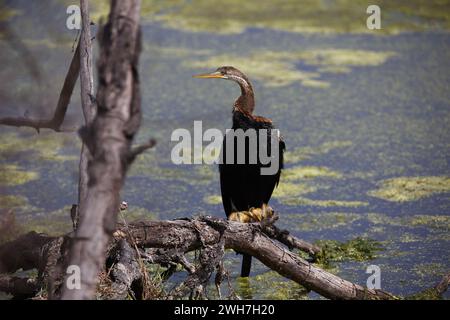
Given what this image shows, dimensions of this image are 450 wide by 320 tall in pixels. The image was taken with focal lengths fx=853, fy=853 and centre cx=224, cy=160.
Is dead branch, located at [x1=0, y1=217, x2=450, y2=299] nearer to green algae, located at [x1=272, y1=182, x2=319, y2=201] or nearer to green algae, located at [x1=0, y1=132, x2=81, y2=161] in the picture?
green algae, located at [x1=272, y1=182, x2=319, y2=201]

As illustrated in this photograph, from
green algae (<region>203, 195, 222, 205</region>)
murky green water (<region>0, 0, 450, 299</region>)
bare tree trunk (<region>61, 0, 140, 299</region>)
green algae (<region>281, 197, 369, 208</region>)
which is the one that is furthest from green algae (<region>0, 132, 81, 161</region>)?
bare tree trunk (<region>61, 0, 140, 299</region>)

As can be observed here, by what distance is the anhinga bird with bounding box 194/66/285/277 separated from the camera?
15.1ft

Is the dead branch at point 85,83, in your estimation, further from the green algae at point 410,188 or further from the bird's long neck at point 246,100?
the green algae at point 410,188

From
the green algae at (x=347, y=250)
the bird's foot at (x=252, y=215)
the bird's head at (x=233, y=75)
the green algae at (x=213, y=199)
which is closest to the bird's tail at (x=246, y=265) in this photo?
the bird's foot at (x=252, y=215)

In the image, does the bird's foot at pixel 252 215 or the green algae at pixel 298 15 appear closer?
the bird's foot at pixel 252 215

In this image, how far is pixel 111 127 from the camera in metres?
2.44

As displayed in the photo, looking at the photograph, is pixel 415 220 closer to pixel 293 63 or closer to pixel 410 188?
pixel 410 188

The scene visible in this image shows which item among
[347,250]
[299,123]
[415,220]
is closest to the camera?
[347,250]

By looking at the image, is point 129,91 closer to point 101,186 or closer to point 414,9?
point 101,186

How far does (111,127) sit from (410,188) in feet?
12.9

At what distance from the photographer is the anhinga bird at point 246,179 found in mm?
4598

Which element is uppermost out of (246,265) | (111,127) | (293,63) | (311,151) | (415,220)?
(293,63)

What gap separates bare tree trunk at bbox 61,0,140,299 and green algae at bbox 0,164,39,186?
373 centimetres

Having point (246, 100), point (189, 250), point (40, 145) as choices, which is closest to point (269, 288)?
point (189, 250)
